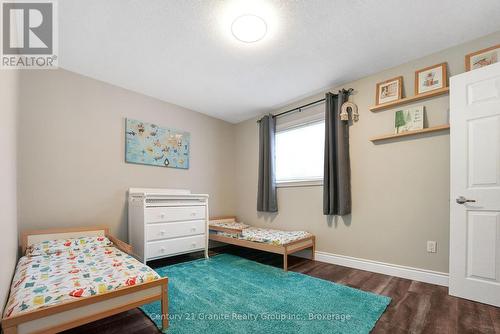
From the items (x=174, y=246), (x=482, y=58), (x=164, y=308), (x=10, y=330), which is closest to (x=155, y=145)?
(x=174, y=246)

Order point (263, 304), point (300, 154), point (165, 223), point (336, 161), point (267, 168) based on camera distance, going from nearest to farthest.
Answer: point (263, 304) < point (165, 223) < point (336, 161) < point (300, 154) < point (267, 168)

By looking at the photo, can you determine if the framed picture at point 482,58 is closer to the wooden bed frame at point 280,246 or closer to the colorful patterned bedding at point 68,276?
the wooden bed frame at point 280,246

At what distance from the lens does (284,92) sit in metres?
3.33

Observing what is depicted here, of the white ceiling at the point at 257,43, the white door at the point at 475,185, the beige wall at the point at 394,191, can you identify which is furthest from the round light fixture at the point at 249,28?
the white door at the point at 475,185

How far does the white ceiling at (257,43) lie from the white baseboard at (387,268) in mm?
2240

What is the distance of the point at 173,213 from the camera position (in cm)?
295

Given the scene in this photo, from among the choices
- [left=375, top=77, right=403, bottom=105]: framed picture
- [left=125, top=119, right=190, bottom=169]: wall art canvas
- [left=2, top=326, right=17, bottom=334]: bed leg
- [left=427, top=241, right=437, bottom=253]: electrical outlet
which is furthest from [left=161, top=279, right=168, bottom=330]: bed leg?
[left=375, top=77, right=403, bottom=105]: framed picture

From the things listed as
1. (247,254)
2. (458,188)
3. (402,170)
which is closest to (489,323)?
(458,188)

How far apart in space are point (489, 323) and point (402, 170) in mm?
1415

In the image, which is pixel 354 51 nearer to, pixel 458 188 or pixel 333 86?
pixel 333 86

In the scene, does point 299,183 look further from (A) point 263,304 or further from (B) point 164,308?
(B) point 164,308

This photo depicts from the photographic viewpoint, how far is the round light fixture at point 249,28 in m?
1.91

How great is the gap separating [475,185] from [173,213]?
3089mm

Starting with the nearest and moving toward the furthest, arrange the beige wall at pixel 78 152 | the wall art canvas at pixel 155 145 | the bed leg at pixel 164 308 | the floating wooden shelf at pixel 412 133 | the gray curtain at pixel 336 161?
the bed leg at pixel 164 308, the floating wooden shelf at pixel 412 133, the beige wall at pixel 78 152, the gray curtain at pixel 336 161, the wall art canvas at pixel 155 145
